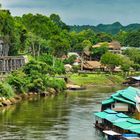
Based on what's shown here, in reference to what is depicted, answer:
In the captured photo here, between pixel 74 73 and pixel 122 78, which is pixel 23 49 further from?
pixel 122 78

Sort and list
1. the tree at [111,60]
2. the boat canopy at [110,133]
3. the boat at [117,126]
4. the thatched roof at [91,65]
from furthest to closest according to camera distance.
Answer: the thatched roof at [91,65] → the tree at [111,60] → the boat canopy at [110,133] → the boat at [117,126]

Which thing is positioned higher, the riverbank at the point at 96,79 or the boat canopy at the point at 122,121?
the riverbank at the point at 96,79

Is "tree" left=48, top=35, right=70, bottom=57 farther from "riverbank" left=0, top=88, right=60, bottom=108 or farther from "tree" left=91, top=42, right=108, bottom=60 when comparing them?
"riverbank" left=0, top=88, right=60, bottom=108

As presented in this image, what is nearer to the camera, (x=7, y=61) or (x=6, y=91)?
(x=6, y=91)

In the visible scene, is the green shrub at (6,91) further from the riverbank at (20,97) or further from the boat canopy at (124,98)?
the boat canopy at (124,98)

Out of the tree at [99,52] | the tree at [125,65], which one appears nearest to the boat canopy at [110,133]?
the tree at [125,65]

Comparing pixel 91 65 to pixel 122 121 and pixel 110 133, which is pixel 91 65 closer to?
pixel 122 121

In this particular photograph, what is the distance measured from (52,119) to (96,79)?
50.1m

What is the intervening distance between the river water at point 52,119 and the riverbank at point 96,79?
73.4 ft

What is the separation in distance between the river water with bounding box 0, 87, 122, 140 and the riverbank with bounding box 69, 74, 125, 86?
22.4 m

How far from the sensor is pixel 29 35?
375 feet

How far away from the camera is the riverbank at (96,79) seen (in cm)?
10319

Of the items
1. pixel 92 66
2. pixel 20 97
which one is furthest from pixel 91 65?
pixel 20 97

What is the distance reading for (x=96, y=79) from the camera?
352 feet
